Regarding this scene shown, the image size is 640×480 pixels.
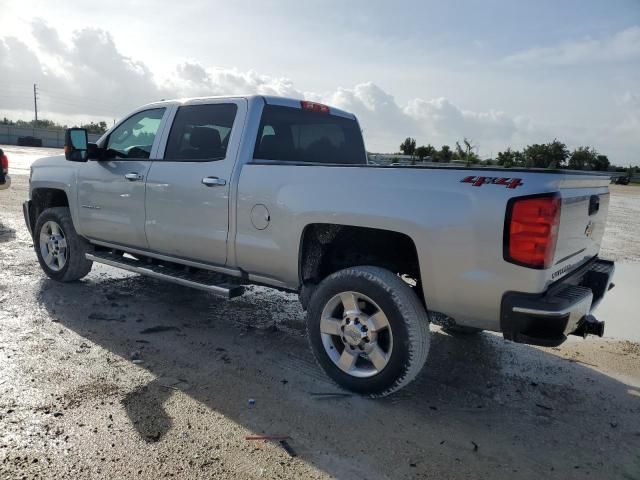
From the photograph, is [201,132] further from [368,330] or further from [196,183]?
[368,330]

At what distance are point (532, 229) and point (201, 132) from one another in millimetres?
2816

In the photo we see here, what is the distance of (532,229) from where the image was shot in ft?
8.70

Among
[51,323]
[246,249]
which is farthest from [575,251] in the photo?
[51,323]

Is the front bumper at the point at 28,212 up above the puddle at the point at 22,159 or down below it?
above

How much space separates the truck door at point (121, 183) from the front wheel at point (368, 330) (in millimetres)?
2121

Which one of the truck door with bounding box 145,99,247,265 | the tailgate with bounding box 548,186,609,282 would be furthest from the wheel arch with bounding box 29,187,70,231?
the tailgate with bounding box 548,186,609,282

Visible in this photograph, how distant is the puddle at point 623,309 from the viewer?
194 inches

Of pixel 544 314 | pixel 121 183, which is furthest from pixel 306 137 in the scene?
pixel 544 314

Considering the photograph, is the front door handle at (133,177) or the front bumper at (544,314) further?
the front door handle at (133,177)

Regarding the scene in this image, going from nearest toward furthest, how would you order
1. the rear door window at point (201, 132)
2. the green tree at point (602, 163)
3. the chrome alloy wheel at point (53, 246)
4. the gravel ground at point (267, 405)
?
the gravel ground at point (267, 405) → the rear door window at point (201, 132) → the chrome alloy wheel at point (53, 246) → the green tree at point (602, 163)

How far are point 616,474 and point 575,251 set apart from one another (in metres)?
1.26

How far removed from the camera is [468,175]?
285 centimetres

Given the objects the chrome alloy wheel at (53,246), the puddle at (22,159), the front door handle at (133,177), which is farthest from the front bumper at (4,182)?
the puddle at (22,159)

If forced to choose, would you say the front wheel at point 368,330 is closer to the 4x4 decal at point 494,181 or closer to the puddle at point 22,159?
the 4x4 decal at point 494,181
